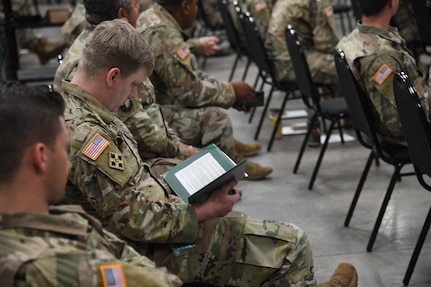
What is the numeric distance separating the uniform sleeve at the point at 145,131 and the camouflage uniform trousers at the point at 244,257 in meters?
0.96

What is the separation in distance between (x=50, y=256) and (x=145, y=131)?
2018 mm

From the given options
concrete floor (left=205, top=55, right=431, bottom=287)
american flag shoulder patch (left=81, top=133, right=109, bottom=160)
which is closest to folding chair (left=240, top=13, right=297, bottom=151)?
concrete floor (left=205, top=55, right=431, bottom=287)

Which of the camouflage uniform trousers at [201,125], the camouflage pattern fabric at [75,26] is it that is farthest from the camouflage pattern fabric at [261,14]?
the camouflage uniform trousers at [201,125]

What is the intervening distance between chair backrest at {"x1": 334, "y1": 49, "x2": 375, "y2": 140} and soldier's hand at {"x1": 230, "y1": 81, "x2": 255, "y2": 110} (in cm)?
89

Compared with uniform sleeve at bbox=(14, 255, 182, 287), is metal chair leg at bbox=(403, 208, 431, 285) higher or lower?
lower

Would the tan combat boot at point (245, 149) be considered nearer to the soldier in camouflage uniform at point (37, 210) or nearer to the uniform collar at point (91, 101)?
the uniform collar at point (91, 101)

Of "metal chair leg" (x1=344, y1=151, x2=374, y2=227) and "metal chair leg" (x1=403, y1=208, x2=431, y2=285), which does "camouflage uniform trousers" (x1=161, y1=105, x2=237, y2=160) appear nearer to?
"metal chair leg" (x1=344, y1=151, x2=374, y2=227)

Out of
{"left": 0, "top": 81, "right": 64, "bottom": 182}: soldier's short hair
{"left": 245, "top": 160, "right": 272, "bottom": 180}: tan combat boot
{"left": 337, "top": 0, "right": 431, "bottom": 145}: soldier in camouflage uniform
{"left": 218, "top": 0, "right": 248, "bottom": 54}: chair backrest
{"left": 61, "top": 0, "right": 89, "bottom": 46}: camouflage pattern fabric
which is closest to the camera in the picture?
{"left": 0, "top": 81, "right": 64, "bottom": 182}: soldier's short hair

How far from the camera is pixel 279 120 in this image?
6.29m

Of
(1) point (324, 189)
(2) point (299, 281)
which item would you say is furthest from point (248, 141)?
(2) point (299, 281)

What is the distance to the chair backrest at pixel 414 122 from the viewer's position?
3.66 metres

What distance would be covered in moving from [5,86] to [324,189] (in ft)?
11.6

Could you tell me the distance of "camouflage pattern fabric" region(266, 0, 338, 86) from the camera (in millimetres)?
6156

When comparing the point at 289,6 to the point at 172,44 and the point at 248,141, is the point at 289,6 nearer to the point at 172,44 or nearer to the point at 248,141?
the point at 248,141
